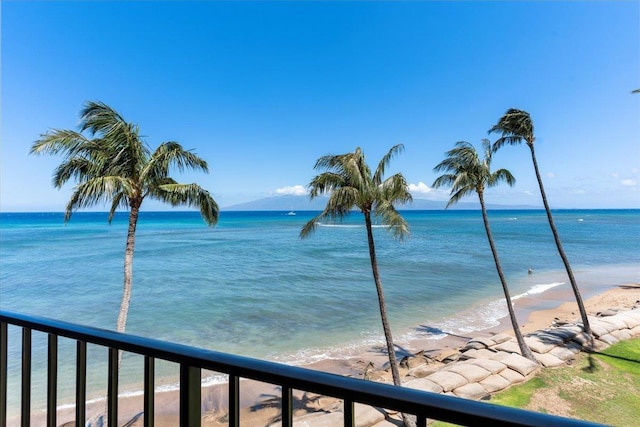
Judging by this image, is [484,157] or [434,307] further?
[434,307]

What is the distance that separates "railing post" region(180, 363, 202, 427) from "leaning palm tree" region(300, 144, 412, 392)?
699 centimetres

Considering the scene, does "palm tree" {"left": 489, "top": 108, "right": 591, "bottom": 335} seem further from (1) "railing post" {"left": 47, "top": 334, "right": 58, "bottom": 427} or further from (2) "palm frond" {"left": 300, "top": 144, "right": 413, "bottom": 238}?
(1) "railing post" {"left": 47, "top": 334, "right": 58, "bottom": 427}

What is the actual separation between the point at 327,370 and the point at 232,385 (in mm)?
8906

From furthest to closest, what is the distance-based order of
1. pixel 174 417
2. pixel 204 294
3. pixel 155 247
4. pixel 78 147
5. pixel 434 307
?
pixel 155 247, pixel 204 294, pixel 434 307, pixel 78 147, pixel 174 417

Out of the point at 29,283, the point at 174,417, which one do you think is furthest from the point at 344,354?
the point at 29,283

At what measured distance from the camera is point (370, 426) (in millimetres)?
5688

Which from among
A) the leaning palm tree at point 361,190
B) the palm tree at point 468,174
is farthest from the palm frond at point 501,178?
the leaning palm tree at point 361,190

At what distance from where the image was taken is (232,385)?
103 cm

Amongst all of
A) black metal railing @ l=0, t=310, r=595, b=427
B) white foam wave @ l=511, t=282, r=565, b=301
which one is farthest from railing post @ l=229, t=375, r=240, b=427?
white foam wave @ l=511, t=282, r=565, b=301

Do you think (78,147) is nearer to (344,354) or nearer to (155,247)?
(344,354)

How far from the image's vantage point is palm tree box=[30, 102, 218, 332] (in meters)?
7.63

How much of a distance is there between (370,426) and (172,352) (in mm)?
5820

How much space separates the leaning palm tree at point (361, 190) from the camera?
807 cm

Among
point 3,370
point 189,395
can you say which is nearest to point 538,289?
point 189,395
